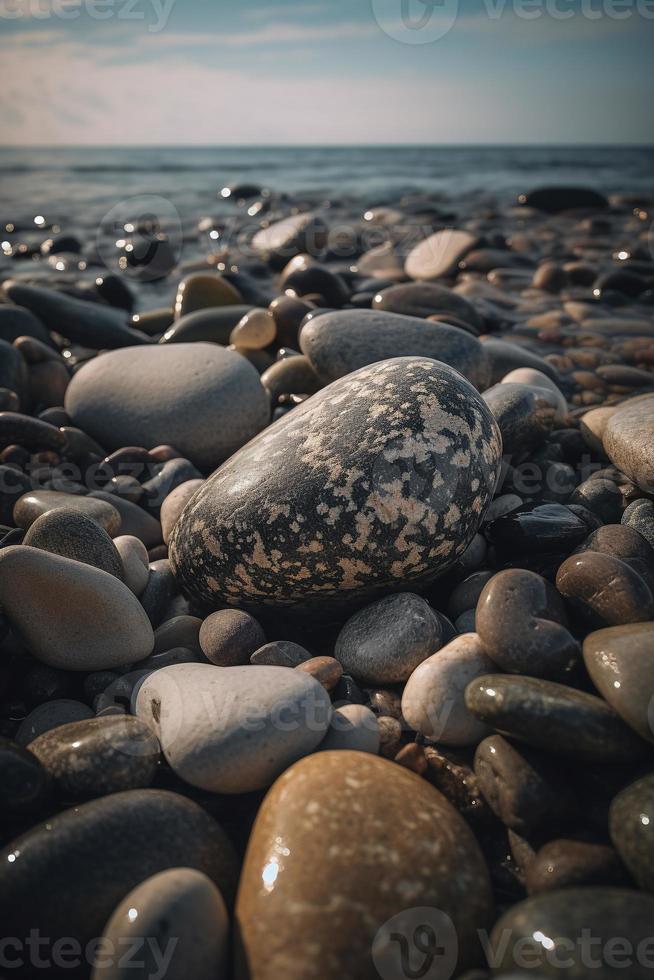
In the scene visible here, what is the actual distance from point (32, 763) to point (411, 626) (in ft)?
3.93

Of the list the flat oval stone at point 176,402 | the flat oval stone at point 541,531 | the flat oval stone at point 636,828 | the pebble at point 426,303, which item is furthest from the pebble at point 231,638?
the pebble at point 426,303

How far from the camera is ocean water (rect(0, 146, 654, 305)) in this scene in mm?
12766

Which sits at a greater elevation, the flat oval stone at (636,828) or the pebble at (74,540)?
the pebble at (74,540)

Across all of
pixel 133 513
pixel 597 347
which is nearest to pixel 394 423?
pixel 133 513

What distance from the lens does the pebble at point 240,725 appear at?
1859 millimetres

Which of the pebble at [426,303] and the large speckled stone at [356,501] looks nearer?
the large speckled stone at [356,501]

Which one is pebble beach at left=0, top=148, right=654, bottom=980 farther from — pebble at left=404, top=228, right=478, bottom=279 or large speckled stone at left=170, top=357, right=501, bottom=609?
pebble at left=404, top=228, right=478, bottom=279

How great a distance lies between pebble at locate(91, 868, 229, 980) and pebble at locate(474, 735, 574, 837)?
2.48ft

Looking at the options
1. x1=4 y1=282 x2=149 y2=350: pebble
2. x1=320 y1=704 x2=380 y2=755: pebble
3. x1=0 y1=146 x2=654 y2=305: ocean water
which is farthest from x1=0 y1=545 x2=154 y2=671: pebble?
x1=0 y1=146 x2=654 y2=305: ocean water

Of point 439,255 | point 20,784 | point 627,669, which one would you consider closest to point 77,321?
point 20,784

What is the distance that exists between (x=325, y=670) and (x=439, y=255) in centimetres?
739

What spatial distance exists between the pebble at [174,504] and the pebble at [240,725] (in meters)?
1.10
